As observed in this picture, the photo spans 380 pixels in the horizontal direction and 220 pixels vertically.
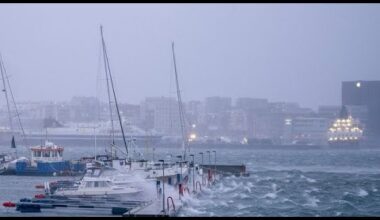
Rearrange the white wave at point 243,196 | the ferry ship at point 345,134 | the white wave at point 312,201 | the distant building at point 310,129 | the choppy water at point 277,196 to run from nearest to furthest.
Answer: the choppy water at point 277,196 → the white wave at point 312,201 → the white wave at point 243,196 → the ferry ship at point 345,134 → the distant building at point 310,129

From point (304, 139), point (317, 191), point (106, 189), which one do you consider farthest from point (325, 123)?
point (106, 189)

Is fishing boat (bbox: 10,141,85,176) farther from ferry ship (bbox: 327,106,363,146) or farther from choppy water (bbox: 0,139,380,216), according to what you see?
ferry ship (bbox: 327,106,363,146)

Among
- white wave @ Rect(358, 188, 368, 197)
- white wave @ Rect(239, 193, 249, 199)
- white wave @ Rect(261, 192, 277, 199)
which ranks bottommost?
white wave @ Rect(358, 188, 368, 197)

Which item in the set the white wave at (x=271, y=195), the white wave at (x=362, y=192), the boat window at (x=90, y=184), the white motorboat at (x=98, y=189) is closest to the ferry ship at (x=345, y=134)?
the white wave at (x=362, y=192)

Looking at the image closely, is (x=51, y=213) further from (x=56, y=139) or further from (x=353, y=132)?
(x=353, y=132)

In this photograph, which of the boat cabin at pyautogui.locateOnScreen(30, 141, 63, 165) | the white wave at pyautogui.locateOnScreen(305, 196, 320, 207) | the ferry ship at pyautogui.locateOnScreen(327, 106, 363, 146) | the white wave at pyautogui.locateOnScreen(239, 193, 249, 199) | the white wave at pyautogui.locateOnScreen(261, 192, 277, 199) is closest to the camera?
A: the white wave at pyautogui.locateOnScreen(305, 196, 320, 207)

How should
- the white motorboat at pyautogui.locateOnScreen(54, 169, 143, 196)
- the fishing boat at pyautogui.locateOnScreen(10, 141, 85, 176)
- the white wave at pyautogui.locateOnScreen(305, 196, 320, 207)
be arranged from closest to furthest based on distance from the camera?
the white motorboat at pyautogui.locateOnScreen(54, 169, 143, 196) → the white wave at pyautogui.locateOnScreen(305, 196, 320, 207) → the fishing boat at pyautogui.locateOnScreen(10, 141, 85, 176)

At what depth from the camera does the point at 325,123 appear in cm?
10544

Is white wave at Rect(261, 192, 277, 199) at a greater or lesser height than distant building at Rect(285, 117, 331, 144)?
lesser

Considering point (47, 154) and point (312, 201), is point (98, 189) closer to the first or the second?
point (312, 201)

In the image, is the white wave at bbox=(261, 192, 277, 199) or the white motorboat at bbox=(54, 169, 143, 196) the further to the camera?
the white wave at bbox=(261, 192, 277, 199)

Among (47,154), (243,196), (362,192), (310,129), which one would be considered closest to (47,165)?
(47,154)

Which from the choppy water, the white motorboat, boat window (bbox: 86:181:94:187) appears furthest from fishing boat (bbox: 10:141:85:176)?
boat window (bbox: 86:181:94:187)

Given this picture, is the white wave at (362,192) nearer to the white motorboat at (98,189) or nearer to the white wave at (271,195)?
the white wave at (271,195)
